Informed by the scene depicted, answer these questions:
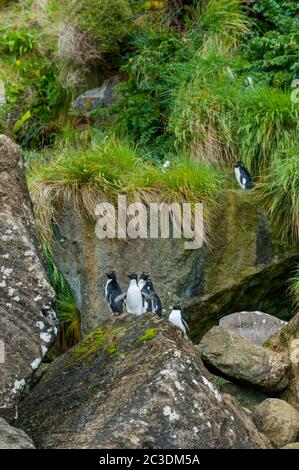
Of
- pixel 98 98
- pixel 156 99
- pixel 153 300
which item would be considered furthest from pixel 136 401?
pixel 98 98

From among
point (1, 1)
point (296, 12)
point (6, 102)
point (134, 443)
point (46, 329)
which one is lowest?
point (134, 443)

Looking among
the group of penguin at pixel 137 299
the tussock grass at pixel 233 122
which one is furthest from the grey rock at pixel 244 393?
the tussock grass at pixel 233 122

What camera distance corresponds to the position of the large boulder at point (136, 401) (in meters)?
5.97

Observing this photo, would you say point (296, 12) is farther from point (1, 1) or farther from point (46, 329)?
point (46, 329)

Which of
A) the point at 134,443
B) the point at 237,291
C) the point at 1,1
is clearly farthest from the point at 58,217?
the point at 1,1

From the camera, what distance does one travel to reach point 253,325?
9672 mm

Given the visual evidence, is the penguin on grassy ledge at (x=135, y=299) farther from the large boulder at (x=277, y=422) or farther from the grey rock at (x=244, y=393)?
the large boulder at (x=277, y=422)

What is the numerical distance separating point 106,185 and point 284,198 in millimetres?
1784

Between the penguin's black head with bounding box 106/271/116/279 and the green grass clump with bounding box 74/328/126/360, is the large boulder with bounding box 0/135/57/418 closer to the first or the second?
the green grass clump with bounding box 74/328/126/360

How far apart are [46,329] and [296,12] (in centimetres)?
716

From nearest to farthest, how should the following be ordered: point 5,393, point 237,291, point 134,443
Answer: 1. point 134,443
2. point 5,393
3. point 237,291

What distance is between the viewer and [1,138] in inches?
291

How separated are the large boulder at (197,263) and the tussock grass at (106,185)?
0.15m

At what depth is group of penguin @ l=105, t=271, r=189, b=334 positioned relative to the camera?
9316mm
